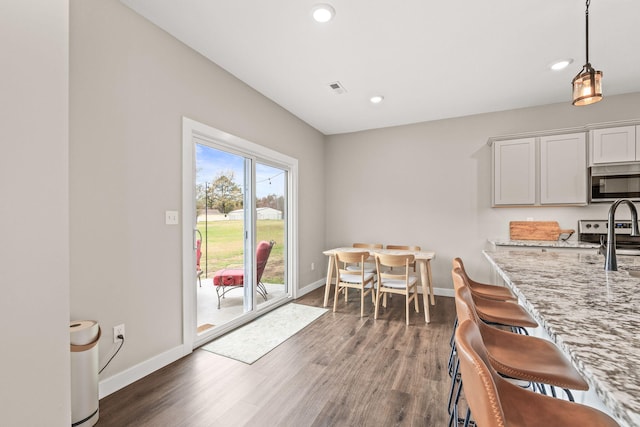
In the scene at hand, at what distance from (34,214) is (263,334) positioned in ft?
7.29

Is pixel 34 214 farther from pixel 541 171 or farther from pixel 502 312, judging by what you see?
pixel 541 171

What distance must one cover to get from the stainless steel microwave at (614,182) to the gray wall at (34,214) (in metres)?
5.01

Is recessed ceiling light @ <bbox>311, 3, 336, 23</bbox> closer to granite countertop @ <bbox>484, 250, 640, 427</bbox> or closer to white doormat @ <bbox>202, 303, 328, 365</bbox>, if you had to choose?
granite countertop @ <bbox>484, 250, 640, 427</bbox>

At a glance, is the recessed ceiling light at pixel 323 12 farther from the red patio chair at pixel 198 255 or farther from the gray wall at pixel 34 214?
the red patio chair at pixel 198 255

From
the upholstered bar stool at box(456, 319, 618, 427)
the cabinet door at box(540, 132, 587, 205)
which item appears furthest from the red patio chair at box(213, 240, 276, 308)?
the cabinet door at box(540, 132, 587, 205)

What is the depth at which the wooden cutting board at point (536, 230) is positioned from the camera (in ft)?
12.2

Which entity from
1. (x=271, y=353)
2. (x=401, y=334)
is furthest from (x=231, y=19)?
(x=401, y=334)

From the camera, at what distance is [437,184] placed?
4.42 metres

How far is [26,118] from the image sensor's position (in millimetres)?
1223

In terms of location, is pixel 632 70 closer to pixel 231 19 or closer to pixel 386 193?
pixel 386 193

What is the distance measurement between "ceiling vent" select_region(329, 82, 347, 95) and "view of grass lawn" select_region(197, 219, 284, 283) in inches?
74.1

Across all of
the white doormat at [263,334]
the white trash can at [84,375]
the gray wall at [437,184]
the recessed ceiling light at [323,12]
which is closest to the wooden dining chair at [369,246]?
the gray wall at [437,184]

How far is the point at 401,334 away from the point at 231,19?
3322 millimetres

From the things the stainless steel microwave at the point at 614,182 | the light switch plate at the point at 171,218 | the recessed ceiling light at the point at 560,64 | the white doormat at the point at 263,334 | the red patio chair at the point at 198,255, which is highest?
the recessed ceiling light at the point at 560,64
